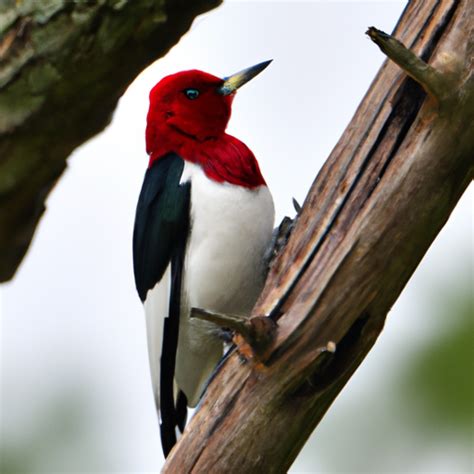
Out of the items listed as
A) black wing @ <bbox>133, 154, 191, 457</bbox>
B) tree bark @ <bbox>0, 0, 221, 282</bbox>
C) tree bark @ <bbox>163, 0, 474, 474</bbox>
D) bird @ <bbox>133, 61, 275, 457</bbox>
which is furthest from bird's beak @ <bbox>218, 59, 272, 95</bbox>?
tree bark @ <bbox>0, 0, 221, 282</bbox>

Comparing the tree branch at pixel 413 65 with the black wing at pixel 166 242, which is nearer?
the tree branch at pixel 413 65

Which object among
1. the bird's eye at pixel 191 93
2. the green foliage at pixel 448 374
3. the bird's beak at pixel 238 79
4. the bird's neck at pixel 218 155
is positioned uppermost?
the bird's beak at pixel 238 79

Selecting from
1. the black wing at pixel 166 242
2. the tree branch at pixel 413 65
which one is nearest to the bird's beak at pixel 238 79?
the black wing at pixel 166 242

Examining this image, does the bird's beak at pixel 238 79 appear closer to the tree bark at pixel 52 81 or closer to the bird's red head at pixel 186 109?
the bird's red head at pixel 186 109

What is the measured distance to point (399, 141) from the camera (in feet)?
7.08

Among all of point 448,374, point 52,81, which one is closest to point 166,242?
point 448,374

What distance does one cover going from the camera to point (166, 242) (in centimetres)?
310

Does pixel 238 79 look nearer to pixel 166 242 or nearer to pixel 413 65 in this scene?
pixel 166 242

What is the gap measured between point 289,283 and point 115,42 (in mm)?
1067

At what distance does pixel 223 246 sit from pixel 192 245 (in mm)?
134

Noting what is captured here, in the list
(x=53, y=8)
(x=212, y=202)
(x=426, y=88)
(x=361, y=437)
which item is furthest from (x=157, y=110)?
(x=53, y=8)

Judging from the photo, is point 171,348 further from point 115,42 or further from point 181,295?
point 115,42

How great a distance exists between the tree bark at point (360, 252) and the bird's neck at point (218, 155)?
2.78 feet

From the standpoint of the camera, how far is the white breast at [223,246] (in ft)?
9.77
